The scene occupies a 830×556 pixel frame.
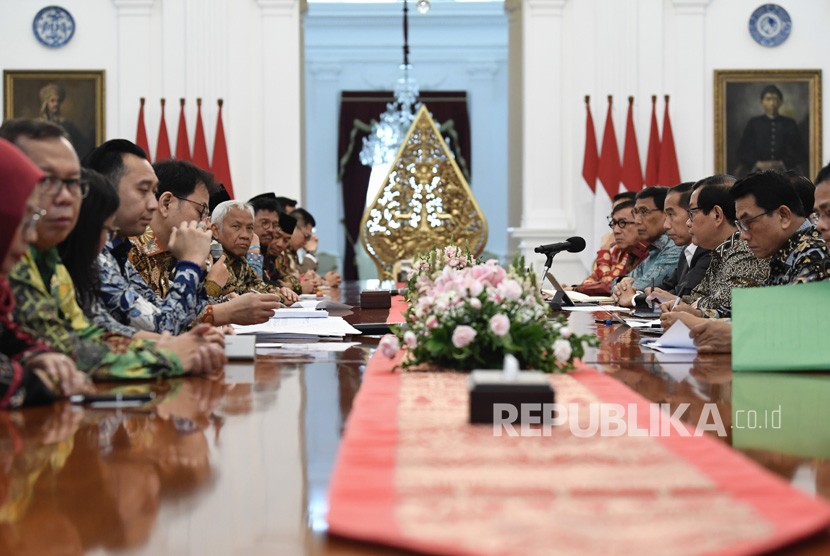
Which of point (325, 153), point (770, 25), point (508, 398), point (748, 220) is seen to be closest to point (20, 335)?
point (508, 398)

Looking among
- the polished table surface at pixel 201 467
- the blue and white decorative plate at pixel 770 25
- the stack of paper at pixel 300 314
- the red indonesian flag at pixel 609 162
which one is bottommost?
the polished table surface at pixel 201 467

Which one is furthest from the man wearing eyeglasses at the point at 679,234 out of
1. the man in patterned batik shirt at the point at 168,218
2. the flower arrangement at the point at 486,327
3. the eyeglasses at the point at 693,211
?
the flower arrangement at the point at 486,327

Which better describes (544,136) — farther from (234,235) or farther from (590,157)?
(234,235)

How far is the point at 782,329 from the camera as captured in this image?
2.73 m

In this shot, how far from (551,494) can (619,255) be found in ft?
19.8

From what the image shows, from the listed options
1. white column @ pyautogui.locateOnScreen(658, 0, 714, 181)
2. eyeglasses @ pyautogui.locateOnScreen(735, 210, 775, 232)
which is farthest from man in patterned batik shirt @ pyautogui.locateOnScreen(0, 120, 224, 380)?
white column @ pyautogui.locateOnScreen(658, 0, 714, 181)

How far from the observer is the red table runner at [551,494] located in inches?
45.4

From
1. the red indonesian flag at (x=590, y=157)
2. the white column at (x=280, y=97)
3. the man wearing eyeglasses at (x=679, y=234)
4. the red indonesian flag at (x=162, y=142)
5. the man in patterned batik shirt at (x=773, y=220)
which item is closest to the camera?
the man in patterned batik shirt at (x=773, y=220)

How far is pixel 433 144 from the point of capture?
29.4 ft

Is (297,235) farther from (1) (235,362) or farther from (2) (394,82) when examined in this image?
(2) (394,82)

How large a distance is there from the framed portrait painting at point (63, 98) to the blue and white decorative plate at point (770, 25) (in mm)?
6494

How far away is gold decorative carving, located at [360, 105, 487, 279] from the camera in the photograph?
8891mm

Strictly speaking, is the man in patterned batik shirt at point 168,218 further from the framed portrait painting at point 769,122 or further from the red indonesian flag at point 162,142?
the framed portrait painting at point 769,122

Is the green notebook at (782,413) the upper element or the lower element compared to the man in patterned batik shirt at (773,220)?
lower
